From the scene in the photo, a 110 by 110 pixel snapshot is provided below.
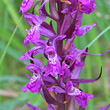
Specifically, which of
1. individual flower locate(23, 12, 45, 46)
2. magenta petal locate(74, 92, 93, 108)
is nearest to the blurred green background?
individual flower locate(23, 12, 45, 46)

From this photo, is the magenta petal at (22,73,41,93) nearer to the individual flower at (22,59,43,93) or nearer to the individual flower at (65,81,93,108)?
the individual flower at (22,59,43,93)

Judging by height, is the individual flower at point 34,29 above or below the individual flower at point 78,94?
above

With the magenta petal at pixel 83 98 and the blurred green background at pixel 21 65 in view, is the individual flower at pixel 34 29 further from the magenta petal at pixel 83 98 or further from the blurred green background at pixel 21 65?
the magenta petal at pixel 83 98

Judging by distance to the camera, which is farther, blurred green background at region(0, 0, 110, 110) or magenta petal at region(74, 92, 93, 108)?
blurred green background at region(0, 0, 110, 110)

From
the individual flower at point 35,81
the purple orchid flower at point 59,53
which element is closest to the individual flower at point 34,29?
the purple orchid flower at point 59,53

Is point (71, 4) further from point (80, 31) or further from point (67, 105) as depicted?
point (67, 105)

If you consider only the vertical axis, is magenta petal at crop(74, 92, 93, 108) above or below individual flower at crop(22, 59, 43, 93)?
below

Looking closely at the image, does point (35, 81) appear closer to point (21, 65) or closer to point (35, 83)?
point (35, 83)

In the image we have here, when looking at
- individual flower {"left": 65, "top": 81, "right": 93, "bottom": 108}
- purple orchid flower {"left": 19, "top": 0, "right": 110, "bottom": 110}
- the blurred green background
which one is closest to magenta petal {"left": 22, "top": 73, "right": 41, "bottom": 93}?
purple orchid flower {"left": 19, "top": 0, "right": 110, "bottom": 110}
